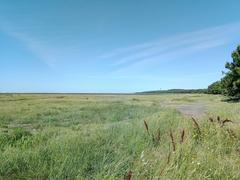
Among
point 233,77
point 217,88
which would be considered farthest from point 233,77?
point 217,88

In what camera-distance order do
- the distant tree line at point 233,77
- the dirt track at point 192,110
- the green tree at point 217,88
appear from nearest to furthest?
the dirt track at point 192,110
the distant tree line at point 233,77
the green tree at point 217,88

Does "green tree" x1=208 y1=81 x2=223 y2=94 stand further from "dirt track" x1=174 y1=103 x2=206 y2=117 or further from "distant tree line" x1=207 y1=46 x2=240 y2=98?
"dirt track" x1=174 y1=103 x2=206 y2=117

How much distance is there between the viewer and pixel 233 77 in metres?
49.3

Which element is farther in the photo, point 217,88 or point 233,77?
point 217,88

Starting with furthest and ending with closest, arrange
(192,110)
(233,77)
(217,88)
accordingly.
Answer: (217,88)
(233,77)
(192,110)

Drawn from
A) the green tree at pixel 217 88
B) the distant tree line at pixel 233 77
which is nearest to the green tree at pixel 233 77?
the distant tree line at pixel 233 77

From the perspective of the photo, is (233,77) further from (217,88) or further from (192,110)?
(217,88)

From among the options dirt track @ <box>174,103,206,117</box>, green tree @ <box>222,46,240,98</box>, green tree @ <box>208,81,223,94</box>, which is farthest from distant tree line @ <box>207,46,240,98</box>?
dirt track @ <box>174,103,206,117</box>

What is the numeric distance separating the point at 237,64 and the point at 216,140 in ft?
152

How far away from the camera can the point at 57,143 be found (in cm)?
641

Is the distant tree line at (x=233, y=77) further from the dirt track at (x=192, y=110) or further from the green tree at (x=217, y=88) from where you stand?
the dirt track at (x=192, y=110)

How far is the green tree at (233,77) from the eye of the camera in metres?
48.5

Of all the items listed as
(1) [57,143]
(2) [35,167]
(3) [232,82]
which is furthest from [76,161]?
(3) [232,82]

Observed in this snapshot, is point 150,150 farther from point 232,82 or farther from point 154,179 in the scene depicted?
point 232,82
